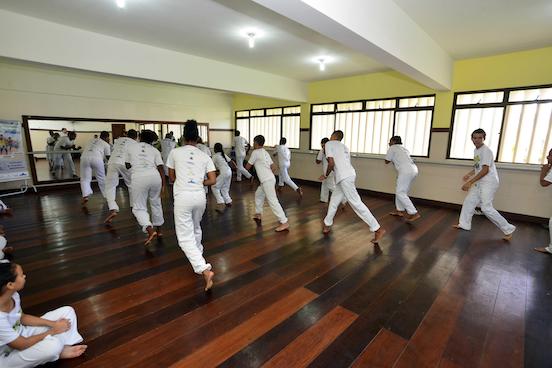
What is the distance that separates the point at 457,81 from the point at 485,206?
2532 mm

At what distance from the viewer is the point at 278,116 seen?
8398 mm

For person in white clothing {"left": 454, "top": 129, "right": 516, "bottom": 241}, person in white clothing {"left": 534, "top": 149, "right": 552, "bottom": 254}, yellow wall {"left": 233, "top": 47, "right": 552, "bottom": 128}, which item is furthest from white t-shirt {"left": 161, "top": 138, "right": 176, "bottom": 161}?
person in white clothing {"left": 534, "top": 149, "right": 552, "bottom": 254}

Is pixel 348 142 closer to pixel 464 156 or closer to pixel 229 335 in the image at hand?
A: pixel 464 156

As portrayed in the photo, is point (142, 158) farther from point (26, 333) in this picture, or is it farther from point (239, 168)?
point (239, 168)

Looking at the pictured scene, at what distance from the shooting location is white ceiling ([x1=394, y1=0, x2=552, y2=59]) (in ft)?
9.59

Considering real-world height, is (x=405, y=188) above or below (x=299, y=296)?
above

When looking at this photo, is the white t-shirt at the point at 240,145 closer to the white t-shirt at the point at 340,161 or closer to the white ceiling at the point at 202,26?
the white ceiling at the point at 202,26

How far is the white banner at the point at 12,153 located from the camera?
553 cm

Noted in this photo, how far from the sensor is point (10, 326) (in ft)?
4.57

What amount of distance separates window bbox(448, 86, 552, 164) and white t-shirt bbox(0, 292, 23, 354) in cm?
616

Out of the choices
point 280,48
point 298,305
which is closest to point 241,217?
point 298,305

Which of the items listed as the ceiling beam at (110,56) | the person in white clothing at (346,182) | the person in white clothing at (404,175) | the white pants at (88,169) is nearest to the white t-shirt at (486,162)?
the person in white clothing at (404,175)

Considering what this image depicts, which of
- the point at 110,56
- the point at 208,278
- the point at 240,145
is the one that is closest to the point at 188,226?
the point at 208,278

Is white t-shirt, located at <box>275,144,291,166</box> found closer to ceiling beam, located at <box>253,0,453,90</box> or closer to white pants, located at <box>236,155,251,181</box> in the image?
white pants, located at <box>236,155,251,181</box>
